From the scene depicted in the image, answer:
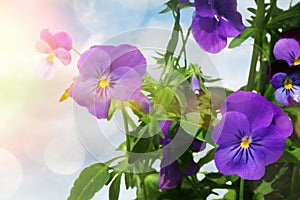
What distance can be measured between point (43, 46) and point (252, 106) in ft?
0.84

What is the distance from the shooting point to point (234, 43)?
2.55 ft

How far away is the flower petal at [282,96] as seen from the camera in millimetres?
693

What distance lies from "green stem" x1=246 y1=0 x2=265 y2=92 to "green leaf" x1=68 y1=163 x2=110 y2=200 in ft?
0.61

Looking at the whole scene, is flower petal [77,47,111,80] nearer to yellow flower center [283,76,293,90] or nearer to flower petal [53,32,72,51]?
flower petal [53,32,72,51]

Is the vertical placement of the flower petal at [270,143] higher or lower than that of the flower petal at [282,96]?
lower

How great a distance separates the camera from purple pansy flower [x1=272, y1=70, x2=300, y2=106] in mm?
694

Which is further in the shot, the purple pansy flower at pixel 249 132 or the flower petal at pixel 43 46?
the flower petal at pixel 43 46

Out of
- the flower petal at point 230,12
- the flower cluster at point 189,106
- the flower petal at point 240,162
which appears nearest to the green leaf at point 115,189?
the flower cluster at point 189,106

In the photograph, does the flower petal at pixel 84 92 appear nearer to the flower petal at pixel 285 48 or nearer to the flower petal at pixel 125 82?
the flower petal at pixel 125 82

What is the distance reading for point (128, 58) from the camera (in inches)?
26.2

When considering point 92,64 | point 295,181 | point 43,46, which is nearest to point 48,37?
point 43,46

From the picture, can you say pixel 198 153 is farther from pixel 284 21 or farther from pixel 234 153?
pixel 284 21

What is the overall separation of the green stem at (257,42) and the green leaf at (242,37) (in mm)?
15

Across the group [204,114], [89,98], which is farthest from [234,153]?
[89,98]
